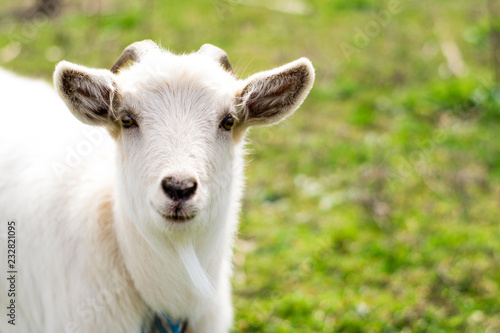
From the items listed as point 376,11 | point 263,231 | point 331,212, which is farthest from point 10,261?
point 376,11

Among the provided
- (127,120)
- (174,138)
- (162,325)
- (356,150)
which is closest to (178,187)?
(174,138)

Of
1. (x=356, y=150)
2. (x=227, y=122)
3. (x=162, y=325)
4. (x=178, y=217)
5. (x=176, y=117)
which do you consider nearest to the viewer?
(x=178, y=217)

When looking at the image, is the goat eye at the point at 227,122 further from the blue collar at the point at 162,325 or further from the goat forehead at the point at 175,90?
the blue collar at the point at 162,325

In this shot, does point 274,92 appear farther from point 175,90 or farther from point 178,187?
point 178,187

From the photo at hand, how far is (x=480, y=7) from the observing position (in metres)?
9.84

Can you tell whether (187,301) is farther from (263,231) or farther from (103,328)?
(263,231)

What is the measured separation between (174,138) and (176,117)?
138 millimetres

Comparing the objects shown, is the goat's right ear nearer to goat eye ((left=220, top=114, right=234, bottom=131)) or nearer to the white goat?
the white goat

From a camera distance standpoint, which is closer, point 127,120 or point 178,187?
point 178,187

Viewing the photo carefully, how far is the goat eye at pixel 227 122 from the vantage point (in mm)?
3184

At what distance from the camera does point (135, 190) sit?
3.09 metres

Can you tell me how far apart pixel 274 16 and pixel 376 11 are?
1.72m

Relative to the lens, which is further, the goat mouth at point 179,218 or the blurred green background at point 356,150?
the blurred green background at point 356,150

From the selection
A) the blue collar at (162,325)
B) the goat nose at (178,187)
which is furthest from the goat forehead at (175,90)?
the blue collar at (162,325)
